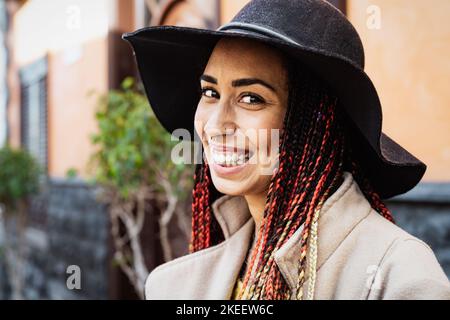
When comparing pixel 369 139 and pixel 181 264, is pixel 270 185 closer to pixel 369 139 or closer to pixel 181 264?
pixel 369 139

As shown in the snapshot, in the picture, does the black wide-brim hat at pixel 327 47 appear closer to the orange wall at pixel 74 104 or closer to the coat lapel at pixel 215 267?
the coat lapel at pixel 215 267

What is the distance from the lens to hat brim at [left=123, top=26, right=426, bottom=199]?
1183mm

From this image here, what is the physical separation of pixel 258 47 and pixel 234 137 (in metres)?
0.23

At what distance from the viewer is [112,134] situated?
3.57 metres

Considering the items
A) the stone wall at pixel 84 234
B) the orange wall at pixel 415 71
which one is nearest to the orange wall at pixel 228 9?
the orange wall at pixel 415 71

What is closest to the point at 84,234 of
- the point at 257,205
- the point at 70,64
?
the point at 70,64

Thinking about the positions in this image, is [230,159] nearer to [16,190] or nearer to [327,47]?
[327,47]

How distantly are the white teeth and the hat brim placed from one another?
10.8 inches

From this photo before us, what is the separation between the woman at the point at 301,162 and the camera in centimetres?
114

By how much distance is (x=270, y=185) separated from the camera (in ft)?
4.23

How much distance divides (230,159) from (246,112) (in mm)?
123

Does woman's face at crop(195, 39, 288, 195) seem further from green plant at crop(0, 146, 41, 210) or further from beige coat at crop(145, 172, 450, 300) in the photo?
green plant at crop(0, 146, 41, 210)

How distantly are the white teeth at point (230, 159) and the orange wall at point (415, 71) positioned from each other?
4.68 ft
